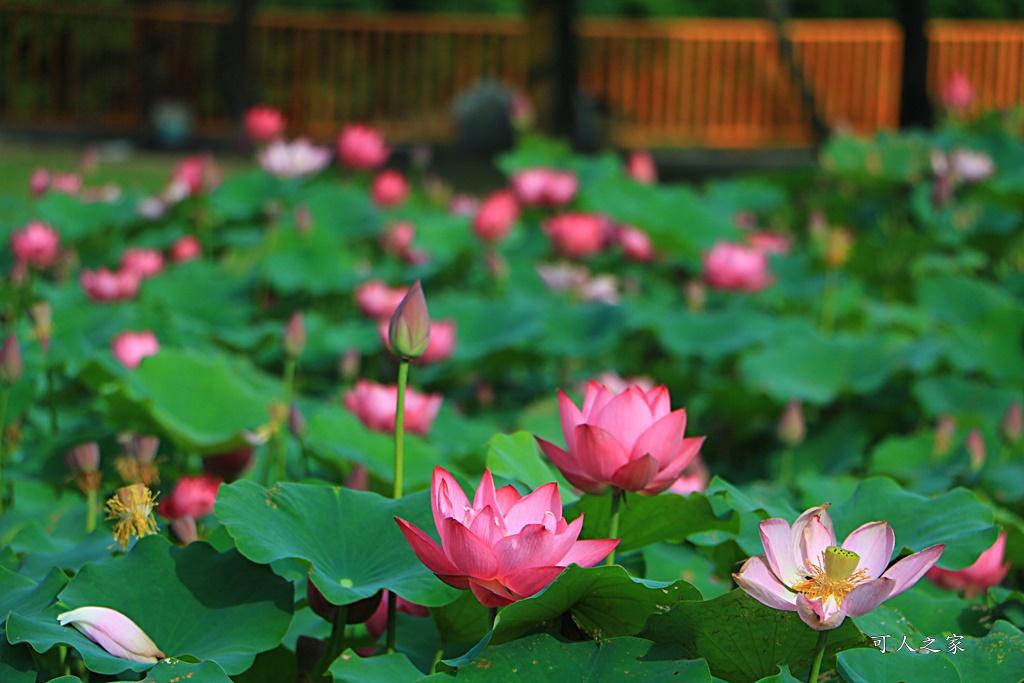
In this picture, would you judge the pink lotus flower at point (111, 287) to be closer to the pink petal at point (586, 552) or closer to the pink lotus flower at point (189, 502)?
the pink lotus flower at point (189, 502)

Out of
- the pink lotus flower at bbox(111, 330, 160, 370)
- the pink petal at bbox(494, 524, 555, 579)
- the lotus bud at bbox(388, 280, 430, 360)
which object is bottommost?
the pink lotus flower at bbox(111, 330, 160, 370)

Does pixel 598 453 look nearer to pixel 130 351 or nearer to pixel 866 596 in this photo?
pixel 866 596

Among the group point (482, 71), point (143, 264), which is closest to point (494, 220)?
point (143, 264)

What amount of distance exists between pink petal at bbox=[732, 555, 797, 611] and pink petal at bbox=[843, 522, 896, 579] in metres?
0.06

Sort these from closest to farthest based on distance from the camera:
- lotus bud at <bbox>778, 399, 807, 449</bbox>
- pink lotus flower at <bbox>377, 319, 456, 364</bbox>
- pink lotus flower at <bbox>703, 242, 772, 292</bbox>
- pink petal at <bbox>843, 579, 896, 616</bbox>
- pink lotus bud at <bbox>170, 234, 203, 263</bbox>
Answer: pink petal at <bbox>843, 579, 896, 616</bbox>
lotus bud at <bbox>778, 399, 807, 449</bbox>
pink lotus flower at <bbox>377, 319, 456, 364</bbox>
pink lotus flower at <bbox>703, 242, 772, 292</bbox>
pink lotus bud at <bbox>170, 234, 203, 263</bbox>

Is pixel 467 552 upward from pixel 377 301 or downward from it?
upward

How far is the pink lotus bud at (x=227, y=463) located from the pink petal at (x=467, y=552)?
2.48 ft

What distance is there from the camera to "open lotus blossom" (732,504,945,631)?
68cm

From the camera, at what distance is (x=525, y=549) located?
69 centimetres

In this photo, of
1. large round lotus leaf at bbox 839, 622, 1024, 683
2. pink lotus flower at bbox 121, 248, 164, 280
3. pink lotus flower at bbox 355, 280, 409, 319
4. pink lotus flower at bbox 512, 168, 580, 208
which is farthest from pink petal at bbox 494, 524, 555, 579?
pink lotus flower at bbox 512, 168, 580, 208

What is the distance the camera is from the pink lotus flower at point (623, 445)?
81cm

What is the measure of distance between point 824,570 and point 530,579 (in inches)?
7.8

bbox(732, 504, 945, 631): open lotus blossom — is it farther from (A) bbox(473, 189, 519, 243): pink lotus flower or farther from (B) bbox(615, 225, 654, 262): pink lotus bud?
(B) bbox(615, 225, 654, 262): pink lotus bud

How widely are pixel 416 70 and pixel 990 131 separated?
35.1ft
